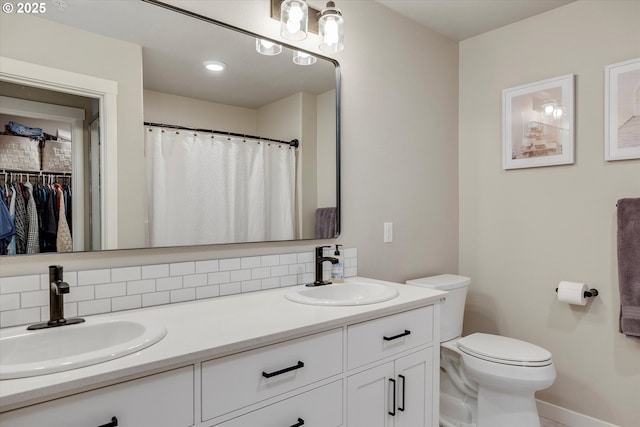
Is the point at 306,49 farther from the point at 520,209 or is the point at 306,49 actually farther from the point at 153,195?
the point at 520,209

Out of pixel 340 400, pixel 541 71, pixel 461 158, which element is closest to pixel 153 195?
pixel 340 400

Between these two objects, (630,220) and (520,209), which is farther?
(520,209)

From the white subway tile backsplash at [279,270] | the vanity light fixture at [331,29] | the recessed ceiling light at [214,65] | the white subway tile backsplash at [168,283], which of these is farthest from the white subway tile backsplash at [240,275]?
the vanity light fixture at [331,29]

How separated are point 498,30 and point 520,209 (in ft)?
3.82

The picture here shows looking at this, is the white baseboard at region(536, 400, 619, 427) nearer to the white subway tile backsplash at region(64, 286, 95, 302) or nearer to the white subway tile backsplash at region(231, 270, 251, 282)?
the white subway tile backsplash at region(231, 270, 251, 282)

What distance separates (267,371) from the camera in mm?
1131

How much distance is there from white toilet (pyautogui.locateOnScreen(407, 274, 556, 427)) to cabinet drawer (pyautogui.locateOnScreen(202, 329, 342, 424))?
3.30 ft

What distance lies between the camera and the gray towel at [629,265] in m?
1.92

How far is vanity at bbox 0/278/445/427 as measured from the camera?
85cm

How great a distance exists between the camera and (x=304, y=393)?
1.22 m

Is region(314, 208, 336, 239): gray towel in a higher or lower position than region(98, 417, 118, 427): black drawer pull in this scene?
higher

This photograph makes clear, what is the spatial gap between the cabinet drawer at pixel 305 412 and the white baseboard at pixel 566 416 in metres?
1.69

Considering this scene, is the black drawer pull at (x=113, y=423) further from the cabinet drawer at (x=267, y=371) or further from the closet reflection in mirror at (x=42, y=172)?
the closet reflection in mirror at (x=42, y=172)

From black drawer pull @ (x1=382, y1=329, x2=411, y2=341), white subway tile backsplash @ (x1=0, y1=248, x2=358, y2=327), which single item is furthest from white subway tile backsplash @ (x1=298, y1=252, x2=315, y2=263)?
black drawer pull @ (x1=382, y1=329, x2=411, y2=341)
